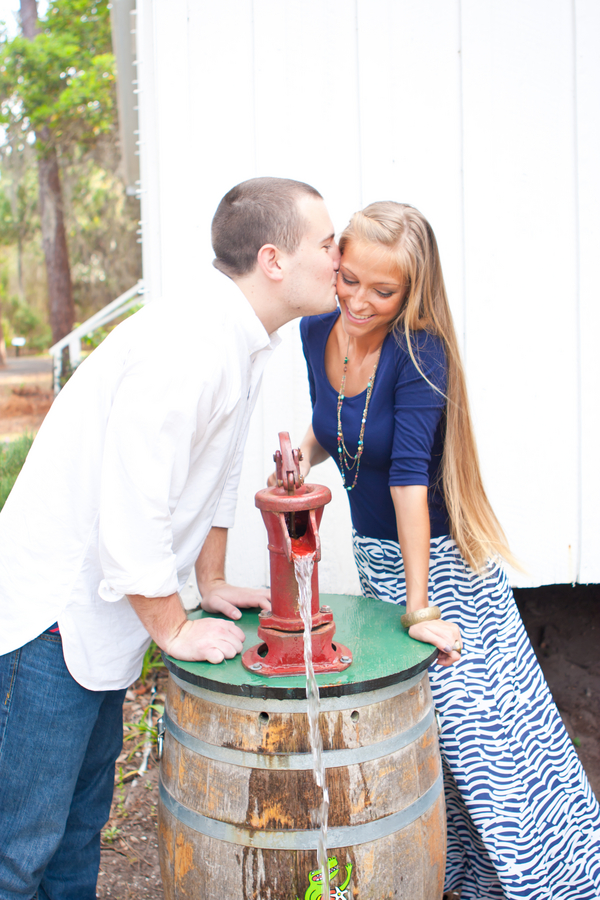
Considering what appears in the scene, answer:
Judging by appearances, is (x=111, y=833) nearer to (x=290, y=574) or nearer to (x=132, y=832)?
(x=132, y=832)

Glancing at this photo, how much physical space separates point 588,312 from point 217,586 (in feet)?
6.47

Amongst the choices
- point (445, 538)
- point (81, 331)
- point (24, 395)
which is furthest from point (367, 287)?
point (24, 395)

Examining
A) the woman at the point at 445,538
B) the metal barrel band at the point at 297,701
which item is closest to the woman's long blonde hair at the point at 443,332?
the woman at the point at 445,538

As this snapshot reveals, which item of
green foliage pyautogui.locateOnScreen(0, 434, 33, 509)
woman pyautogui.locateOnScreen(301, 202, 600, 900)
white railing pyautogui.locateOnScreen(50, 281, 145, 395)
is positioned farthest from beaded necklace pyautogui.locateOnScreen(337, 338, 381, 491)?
white railing pyautogui.locateOnScreen(50, 281, 145, 395)

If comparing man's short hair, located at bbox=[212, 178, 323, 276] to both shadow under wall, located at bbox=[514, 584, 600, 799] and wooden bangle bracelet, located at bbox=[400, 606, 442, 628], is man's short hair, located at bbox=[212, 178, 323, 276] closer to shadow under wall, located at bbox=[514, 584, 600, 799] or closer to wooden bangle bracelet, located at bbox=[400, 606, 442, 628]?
wooden bangle bracelet, located at bbox=[400, 606, 442, 628]

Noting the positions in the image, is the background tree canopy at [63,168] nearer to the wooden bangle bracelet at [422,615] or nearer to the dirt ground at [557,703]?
the dirt ground at [557,703]

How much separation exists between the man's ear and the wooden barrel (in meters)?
0.98

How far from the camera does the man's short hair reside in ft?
5.87

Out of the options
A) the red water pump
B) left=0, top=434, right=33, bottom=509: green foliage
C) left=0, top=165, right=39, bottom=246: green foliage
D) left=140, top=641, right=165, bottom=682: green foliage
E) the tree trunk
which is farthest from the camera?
left=0, top=165, right=39, bottom=246: green foliage

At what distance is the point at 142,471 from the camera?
1471mm

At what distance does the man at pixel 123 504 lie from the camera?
4.90ft

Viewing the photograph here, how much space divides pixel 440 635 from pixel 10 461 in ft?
10.7

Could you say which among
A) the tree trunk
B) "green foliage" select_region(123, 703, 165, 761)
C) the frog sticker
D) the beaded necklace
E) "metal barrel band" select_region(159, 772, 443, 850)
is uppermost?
the tree trunk

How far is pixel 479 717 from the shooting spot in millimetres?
2020
